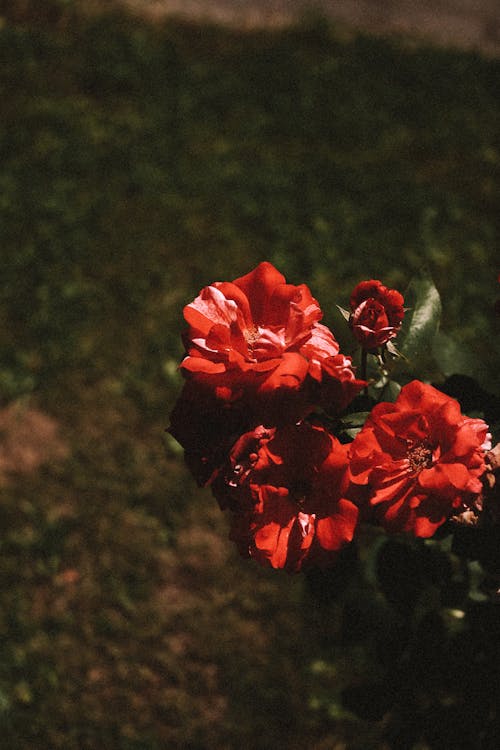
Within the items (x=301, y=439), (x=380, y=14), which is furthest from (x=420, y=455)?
(x=380, y=14)

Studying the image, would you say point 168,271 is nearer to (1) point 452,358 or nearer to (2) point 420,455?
(1) point 452,358

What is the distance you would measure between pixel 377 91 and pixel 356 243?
130cm

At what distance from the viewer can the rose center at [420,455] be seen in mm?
1070

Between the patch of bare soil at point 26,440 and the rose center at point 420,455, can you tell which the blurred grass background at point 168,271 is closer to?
the patch of bare soil at point 26,440

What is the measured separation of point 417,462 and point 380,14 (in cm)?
448

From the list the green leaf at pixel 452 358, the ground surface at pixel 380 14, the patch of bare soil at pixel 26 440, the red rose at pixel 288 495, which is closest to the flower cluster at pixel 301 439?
the red rose at pixel 288 495

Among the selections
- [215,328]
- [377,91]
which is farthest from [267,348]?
[377,91]

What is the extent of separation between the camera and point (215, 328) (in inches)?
40.7

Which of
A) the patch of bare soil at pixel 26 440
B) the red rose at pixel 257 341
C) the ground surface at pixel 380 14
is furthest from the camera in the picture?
the ground surface at pixel 380 14

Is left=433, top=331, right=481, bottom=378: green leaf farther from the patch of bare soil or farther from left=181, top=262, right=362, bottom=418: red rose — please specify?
the patch of bare soil

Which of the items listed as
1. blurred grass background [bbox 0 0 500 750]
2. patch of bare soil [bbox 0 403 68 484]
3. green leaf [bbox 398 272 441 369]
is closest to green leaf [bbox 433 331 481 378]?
blurred grass background [bbox 0 0 500 750]

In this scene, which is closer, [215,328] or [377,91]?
[215,328]

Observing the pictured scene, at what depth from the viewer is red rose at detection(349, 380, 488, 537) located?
1.01 metres

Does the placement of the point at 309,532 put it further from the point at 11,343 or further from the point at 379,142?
the point at 379,142
